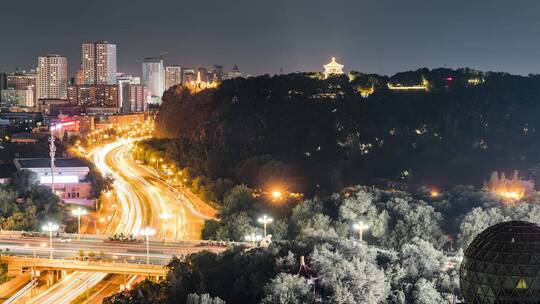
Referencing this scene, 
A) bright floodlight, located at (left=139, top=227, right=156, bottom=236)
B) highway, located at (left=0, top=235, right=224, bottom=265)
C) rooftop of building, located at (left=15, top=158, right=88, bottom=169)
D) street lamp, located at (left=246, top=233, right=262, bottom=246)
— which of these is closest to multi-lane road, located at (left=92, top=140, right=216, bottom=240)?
bright floodlight, located at (left=139, top=227, right=156, bottom=236)

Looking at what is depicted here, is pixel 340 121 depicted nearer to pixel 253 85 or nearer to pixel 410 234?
pixel 253 85

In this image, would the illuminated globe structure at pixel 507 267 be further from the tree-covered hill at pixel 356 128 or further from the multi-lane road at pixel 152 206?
the tree-covered hill at pixel 356 128

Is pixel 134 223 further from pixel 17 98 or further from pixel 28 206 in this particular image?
pixel 17 98

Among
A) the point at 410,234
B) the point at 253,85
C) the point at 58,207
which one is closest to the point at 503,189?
the point at 410,234

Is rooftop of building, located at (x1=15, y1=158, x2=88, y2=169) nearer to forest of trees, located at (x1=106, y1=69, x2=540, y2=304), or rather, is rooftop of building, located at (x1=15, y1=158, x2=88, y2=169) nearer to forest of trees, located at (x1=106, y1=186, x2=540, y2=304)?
forest of trees, located at (x1=106, y1=69, x2=540, y2=304)

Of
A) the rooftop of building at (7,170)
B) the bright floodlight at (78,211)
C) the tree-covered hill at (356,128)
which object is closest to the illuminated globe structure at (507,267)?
the bright floodlight at (78,211)

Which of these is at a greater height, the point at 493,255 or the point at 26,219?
the point at 493,255
